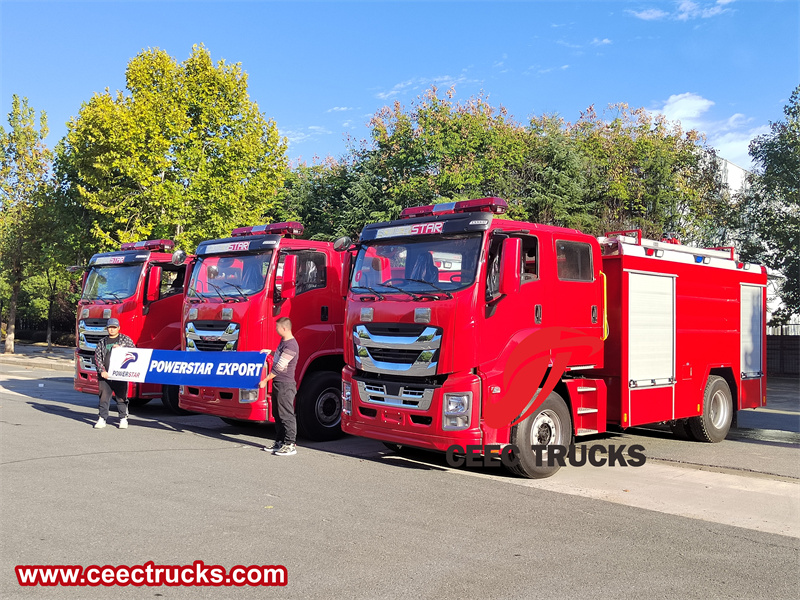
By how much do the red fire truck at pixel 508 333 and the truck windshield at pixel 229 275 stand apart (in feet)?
6.87

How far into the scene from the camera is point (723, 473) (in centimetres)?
940

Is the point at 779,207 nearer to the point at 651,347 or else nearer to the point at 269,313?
the point at 651,347

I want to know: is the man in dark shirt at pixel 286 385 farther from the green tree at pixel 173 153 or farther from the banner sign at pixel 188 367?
the green tree at pixel 173 153

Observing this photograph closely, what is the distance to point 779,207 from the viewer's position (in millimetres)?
26109

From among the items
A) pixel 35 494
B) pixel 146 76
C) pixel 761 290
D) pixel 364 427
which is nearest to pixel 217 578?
pixel 35 494

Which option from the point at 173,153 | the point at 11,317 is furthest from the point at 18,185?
the point at 173,153

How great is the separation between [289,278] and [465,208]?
10.9 ft

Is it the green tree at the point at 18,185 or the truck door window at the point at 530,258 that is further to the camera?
the green tree at the point at 18,185

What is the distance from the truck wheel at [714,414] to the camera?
11.5 metres

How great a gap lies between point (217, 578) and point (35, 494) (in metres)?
3.24

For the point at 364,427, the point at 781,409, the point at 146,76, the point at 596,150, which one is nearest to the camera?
the point at 364,427

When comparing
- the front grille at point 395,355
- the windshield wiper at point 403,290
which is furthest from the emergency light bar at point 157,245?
the front grille at point 395,355

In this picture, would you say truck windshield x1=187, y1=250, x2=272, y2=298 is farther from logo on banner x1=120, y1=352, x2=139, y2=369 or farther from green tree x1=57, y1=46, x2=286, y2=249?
green tree x1=57, y1=46, x2=286, y2=249

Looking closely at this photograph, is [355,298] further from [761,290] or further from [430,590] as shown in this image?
[761,290]
